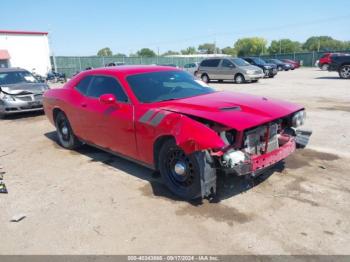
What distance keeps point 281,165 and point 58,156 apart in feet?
13.0

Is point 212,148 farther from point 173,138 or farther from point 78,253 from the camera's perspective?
point 78,253

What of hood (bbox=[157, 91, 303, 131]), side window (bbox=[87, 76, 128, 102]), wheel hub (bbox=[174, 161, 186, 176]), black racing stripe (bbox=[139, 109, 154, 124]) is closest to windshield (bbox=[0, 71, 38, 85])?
side window (bbox=[87, 76, 128, 102])

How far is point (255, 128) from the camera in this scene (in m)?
4.00

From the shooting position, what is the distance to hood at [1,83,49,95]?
10391 mm

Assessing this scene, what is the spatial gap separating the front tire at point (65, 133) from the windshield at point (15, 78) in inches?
208

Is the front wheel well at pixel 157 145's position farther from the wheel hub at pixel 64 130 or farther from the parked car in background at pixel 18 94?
the parked car in background at pixel 18 94

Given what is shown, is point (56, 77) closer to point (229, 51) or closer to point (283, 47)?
point (283, 47)

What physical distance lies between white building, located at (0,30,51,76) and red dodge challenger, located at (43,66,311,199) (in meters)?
34.1

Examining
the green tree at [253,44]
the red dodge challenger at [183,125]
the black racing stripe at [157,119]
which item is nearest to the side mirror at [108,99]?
the red dodge challenger at [183,125]

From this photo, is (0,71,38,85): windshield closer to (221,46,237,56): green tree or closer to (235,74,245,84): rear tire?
(235,74,245,84): rear tire

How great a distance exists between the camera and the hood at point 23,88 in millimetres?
10391

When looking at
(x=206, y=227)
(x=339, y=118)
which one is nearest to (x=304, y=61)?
(x=339, y=118)

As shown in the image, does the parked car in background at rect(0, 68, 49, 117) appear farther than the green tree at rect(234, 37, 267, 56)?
No

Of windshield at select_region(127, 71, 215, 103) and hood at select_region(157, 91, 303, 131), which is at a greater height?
windshield at select_region(127, 71, 215, 103)
